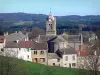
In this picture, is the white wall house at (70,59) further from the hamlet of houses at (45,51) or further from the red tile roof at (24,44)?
the red tile roof at (24,44)

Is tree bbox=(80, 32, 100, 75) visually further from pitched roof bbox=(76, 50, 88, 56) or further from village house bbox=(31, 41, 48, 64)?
village house bbox=(31, 41, 48, 64)

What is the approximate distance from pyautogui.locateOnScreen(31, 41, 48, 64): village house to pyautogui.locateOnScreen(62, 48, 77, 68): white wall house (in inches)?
151

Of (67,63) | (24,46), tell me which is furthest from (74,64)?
(24,46)

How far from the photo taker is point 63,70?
1896 inches

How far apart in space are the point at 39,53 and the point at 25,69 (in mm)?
11868

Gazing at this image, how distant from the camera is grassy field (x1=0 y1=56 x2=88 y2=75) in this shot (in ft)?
120

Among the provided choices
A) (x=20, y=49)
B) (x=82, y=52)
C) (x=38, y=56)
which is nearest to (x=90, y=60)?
(x=38, y=56)

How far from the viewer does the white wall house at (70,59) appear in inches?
2266

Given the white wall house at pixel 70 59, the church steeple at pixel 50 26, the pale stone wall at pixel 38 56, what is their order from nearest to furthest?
the pale stone wall at pixel 38 56, the white wall house at pixel 70 59, the church steeple at pixel 50 26

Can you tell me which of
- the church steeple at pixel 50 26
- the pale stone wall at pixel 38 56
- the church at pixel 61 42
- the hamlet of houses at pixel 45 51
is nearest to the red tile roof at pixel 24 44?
the hamlet of houses at pixel 45 51

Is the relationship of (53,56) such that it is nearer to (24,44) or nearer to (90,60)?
(24,44)

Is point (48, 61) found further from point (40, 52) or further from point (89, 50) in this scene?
point (89, 50)

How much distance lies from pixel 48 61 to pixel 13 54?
21.1 ft

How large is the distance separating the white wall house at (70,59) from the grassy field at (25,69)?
872 centimetres
